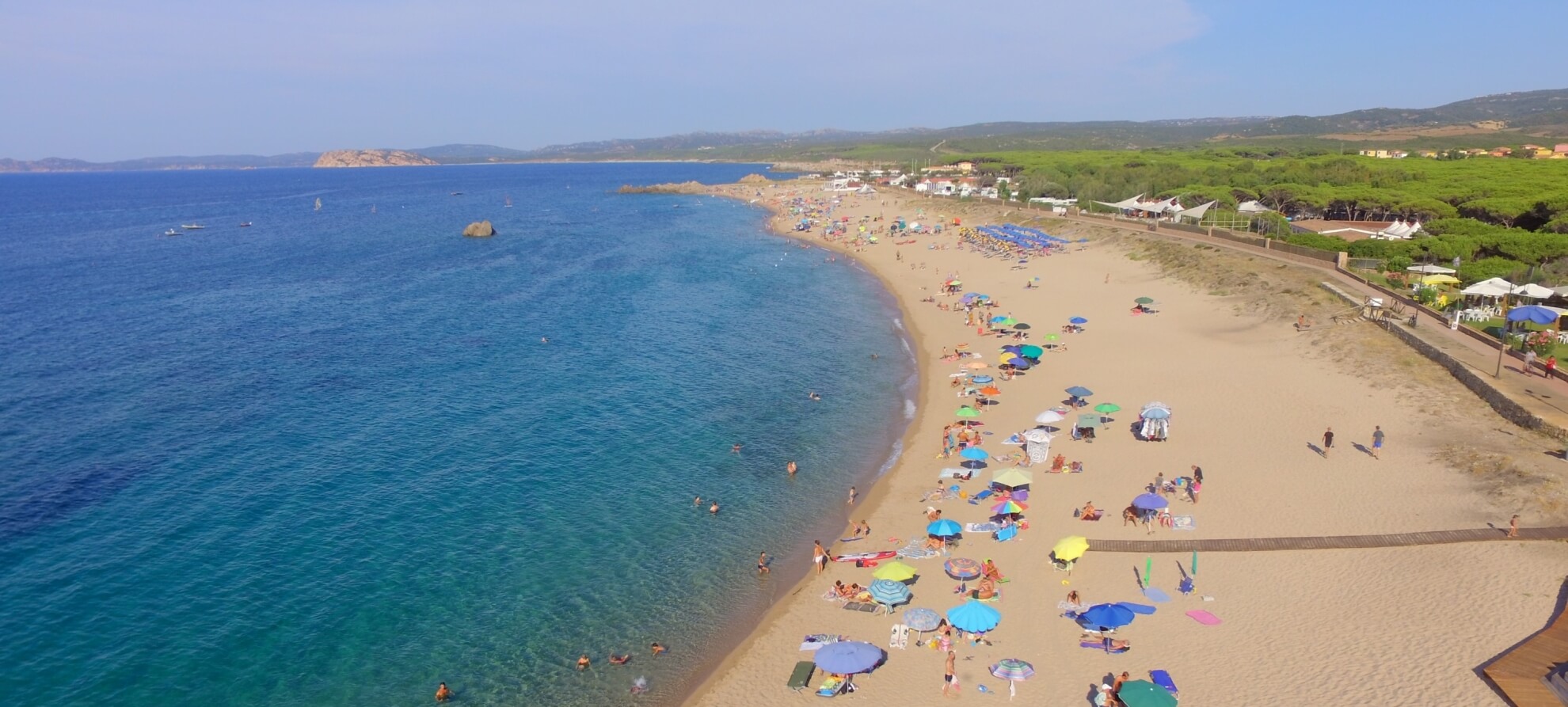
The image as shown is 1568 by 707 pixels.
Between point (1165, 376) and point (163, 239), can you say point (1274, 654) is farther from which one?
point (163, 239)

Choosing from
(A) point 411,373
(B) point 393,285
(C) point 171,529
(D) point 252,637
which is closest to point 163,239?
(B) point 393,285

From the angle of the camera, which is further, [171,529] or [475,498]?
[475,498]

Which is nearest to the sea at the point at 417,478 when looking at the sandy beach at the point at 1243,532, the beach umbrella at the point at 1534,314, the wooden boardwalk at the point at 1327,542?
the sandy beach at the point at 1243,532

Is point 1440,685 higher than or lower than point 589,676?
higher

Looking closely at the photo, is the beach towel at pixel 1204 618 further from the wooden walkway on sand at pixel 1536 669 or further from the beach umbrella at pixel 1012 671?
the wooden walkway on sand at pixel 1536 669

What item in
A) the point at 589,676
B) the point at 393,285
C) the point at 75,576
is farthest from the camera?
the point at 393,285

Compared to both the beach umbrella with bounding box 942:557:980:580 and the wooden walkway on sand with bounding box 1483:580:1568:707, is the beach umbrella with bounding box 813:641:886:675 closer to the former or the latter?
the beach umbrella with bounding box 942:557:980:580

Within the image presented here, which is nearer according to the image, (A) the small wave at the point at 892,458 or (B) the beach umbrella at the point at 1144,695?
(B) the beach umbrella at the point at 1144,695
